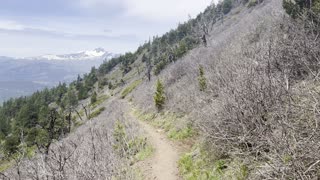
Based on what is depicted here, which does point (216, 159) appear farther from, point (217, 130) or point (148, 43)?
point (148, 43)

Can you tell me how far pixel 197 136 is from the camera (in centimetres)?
1942

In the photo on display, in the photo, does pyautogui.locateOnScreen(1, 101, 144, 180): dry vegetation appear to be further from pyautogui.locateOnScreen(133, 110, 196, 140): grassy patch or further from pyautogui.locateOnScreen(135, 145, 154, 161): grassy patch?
pyautogui.locateOnScreen(133, 110, 196, 140): grassy patch

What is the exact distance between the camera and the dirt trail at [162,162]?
1588cm

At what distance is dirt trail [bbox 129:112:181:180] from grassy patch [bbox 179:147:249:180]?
58cm

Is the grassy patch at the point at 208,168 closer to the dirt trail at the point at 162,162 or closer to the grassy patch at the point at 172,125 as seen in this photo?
the dirt trail at the point at 162,162

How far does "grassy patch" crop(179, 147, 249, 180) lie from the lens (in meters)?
10.2

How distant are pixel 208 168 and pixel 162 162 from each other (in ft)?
16.9

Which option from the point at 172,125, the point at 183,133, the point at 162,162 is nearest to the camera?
the point at 162,162

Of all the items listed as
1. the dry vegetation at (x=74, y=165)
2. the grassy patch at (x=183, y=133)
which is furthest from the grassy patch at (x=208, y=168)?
the grassy patch at (x=183, y=133)

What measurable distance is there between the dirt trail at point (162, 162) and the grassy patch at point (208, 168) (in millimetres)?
581

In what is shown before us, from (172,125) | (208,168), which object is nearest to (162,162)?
(208,168)

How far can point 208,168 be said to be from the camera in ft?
42.4

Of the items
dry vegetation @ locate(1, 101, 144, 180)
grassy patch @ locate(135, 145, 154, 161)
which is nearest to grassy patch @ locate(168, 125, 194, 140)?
grassy patch @ locate(135, 145, 154, 161)

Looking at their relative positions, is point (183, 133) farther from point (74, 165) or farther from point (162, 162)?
point (74, 165)
